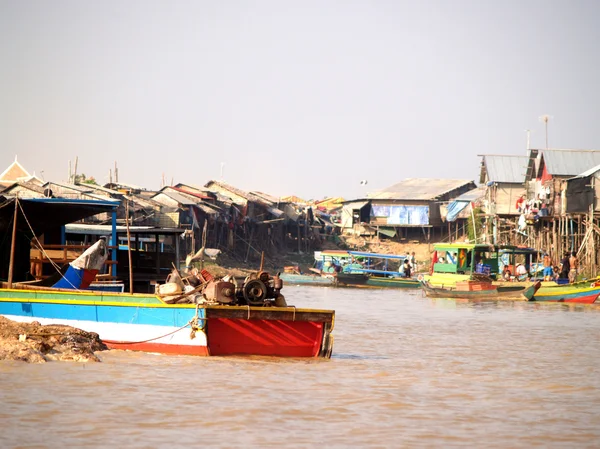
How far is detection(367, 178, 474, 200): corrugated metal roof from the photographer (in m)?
54.5

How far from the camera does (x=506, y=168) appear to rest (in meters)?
44.3

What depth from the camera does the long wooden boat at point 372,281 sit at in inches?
1379

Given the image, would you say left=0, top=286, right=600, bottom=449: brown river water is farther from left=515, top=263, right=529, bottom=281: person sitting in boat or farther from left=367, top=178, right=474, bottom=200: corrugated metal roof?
left=367, top=178, right=474, bottom=200: corrugated metal roof

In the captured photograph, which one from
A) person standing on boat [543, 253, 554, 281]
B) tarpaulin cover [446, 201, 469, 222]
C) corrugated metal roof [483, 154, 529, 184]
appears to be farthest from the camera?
tarpaulin cover [446, 201, 469, 222]

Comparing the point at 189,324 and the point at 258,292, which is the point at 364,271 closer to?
the point at 258,292

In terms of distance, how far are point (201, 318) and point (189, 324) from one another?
0.28 m

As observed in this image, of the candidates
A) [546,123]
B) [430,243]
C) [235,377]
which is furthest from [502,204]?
[235,377]

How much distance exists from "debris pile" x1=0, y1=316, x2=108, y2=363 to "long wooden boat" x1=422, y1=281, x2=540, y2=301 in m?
18.8

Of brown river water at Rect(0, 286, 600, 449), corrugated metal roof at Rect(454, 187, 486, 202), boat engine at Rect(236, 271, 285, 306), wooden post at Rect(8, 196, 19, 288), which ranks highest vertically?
corrugated metal roof at Rect(454, 187, 486, 202)

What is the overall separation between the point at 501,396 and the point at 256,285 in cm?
372

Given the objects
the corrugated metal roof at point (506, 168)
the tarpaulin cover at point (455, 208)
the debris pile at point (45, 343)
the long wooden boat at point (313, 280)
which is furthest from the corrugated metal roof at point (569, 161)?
the debris pile at point (45, 343)

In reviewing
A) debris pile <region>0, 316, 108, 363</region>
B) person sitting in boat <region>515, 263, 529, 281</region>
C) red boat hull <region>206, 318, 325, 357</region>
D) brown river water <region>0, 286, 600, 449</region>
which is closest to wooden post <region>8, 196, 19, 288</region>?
debris pile <region>0, 316, 108, 363</region>

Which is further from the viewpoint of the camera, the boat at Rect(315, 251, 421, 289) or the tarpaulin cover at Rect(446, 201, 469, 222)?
the tarpaulin cover at Rect(446, 201, 469, 222)

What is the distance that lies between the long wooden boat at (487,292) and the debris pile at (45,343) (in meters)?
18.8
